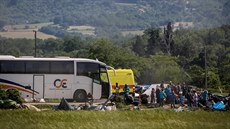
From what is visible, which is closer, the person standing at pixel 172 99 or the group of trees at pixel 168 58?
the person standing at pixel 172 99

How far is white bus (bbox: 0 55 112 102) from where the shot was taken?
39.8 metres

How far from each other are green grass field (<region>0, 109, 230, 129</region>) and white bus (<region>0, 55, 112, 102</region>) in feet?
34.0

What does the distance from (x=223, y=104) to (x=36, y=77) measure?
13357 millimetres

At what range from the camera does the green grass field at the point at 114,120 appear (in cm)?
2458

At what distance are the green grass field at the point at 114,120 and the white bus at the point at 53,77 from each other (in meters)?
10.4

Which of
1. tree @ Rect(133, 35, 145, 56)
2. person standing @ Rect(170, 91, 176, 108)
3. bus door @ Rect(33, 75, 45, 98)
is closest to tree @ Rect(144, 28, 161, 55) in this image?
tree @ Rect(133, 35, 145, 56)

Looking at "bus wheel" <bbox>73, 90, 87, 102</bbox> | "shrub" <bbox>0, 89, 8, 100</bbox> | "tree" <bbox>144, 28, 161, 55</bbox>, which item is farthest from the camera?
"tree" <bbox>144, 28, 161, 55</bbox>

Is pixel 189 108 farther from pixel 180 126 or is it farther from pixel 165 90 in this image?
pixel 180 126

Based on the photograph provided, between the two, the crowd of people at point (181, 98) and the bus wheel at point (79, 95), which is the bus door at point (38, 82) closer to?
the bus wheel at point (79, 95)

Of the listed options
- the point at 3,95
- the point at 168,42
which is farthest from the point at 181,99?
the point at 168,42

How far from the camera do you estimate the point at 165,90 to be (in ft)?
123

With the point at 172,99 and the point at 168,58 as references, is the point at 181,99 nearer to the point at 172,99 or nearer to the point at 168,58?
the point at 172,99

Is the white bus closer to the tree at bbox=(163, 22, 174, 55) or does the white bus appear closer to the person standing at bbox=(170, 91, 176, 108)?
the person standing at bbox=(170, 91, 176, 108)

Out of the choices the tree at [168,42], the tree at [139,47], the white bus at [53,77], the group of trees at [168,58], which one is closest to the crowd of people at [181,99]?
the white bus at [53,77]
